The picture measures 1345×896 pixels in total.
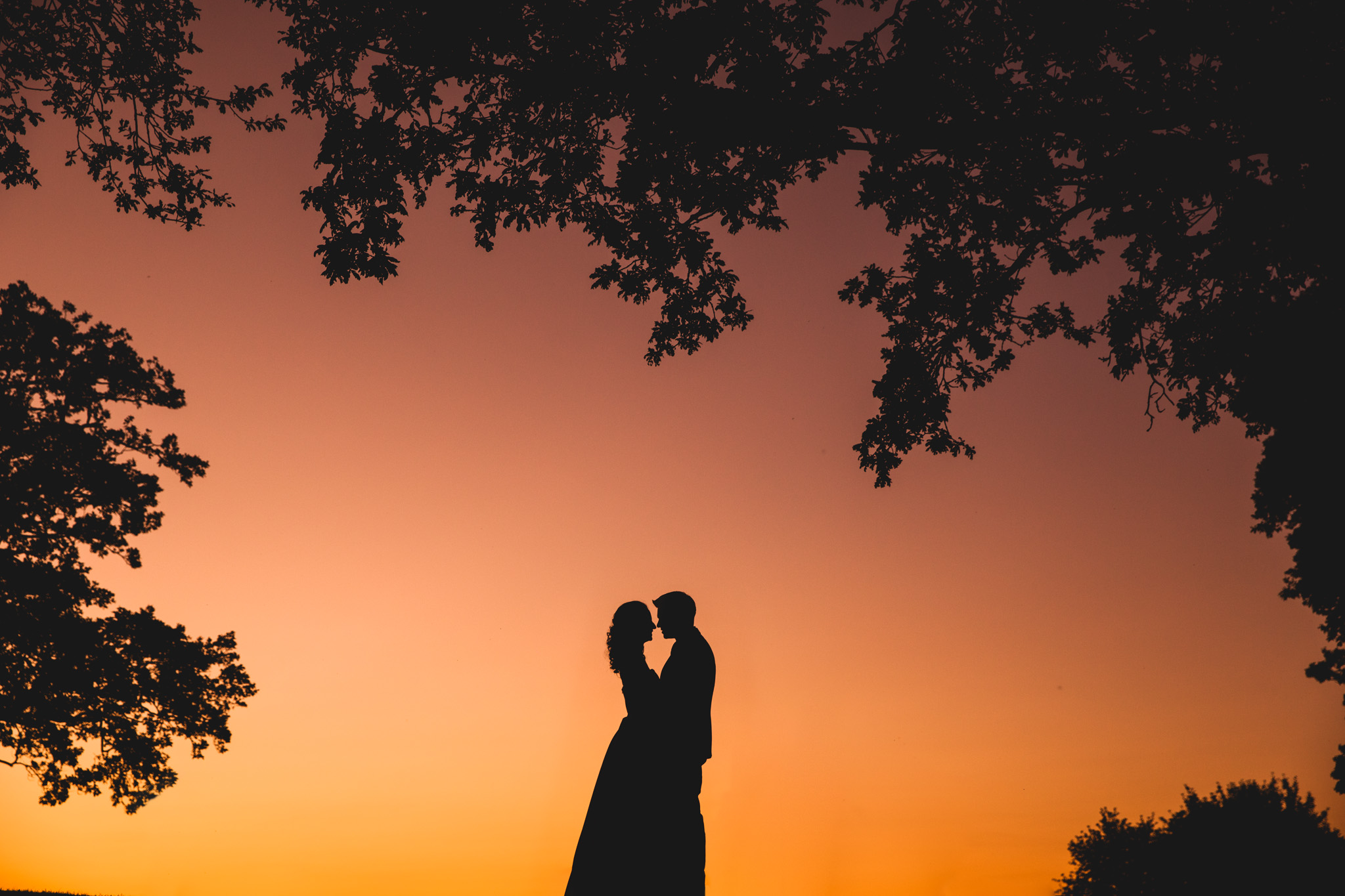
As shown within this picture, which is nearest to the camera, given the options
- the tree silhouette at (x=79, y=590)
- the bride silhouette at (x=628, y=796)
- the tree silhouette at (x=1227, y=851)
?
the bride silhouette at (x=628, y=796)

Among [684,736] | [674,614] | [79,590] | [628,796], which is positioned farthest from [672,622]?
Answer: [79,590]

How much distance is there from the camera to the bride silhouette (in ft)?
15.1

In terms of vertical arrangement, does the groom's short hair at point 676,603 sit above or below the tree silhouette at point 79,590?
below

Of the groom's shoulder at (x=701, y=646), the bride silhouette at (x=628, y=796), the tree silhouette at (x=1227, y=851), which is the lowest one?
the bride silhouette at (x=628, y=796)

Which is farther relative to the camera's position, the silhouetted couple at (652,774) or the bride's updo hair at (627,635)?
the bride's updo hair at (627,635)

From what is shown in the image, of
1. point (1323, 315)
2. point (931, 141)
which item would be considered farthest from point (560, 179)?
point (1323, 315)

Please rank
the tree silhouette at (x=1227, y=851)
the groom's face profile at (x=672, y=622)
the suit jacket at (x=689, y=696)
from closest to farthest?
the suit jacket at (x=689, y=696) < the groom's face profile at (x=672, y=622) < the tree silhouette at (x=1227, y=851)

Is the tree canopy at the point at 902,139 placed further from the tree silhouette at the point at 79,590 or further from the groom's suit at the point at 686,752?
the tree silhouette at the point at 79,590

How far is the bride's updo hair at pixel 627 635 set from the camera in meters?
4.89

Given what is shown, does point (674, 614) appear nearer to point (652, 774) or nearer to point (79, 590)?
point (652, 774)

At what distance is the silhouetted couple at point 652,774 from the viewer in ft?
15.2

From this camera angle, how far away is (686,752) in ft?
15.6

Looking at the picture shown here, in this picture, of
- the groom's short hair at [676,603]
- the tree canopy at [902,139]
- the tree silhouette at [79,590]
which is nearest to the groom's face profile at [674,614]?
the groom's short hair at [676,603]

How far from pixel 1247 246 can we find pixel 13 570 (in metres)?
23.3
